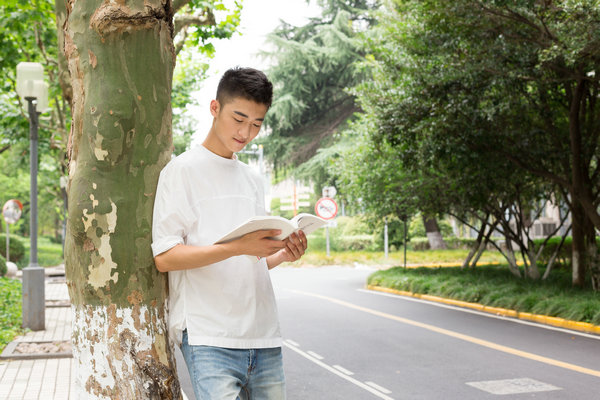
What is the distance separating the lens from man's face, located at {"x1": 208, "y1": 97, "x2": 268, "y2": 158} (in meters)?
2.77

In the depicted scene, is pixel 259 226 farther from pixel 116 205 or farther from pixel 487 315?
pixel 487 315

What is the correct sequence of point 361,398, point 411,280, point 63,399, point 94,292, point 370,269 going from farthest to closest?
point 370,269
point 411,280
point 361,398
point 63,399
point 94,292

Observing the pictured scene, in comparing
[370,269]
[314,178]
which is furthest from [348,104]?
[370,269]

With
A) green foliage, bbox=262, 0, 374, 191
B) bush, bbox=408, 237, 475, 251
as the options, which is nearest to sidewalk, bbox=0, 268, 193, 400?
green foliage, bbox=262, 0, 374, 191

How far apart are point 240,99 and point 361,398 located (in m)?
5.06

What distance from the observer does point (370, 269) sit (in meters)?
28.8

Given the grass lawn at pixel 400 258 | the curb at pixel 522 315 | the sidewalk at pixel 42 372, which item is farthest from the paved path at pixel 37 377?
the grass lawn at pixel 400 258

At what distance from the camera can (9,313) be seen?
1289cm

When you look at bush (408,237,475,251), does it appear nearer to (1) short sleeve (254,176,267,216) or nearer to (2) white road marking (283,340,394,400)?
(2) white road marking (283,340,394,400)

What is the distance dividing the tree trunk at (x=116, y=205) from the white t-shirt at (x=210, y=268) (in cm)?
12

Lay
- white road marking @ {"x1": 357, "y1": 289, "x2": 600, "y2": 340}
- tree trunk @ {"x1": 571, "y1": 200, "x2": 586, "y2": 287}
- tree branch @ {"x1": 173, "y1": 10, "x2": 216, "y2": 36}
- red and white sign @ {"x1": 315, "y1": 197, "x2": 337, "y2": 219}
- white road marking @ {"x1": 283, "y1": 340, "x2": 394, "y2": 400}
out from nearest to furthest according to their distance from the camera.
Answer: white road marking @ {"x1": 283, "y1": 340, "x2": 394, "y2": 400}, white road marking @ {"x1": 357, "y1": 289, "x2": 600, "y2": 340}, tree branch @ {"x1": 173, "y1": 10, "x2": 216, "y2": 36}, tree trunk @ {"x1": 571, "y1": 200, "x2": 586, "y2": 287}, red and white sign @ {"x1": 315, "y1": 197, "x2": 337, "y2": 219}

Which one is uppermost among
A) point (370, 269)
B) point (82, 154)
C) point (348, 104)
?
point (348, 104)

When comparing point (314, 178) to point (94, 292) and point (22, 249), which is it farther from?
point (94, 292)

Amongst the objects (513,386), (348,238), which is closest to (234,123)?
(513,386)
